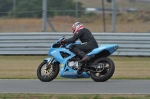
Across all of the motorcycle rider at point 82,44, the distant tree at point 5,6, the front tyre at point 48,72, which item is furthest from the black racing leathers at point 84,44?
the distant tree at point 5,6

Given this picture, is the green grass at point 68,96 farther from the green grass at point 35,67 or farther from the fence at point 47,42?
the fence at point 47,42

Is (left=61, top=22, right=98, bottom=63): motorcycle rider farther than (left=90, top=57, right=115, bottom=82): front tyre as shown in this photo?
Yes

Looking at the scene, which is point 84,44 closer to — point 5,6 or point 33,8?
point 33,8

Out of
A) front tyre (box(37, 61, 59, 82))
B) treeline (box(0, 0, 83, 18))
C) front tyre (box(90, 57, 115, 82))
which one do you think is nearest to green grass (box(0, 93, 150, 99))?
front tyre (box(90, 57, 115, 82))

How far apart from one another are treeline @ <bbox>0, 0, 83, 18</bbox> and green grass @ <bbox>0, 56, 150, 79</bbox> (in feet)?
7.79

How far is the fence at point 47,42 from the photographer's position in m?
19.6

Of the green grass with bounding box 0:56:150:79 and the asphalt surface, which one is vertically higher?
the asphalt surface

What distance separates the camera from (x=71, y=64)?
474 inches

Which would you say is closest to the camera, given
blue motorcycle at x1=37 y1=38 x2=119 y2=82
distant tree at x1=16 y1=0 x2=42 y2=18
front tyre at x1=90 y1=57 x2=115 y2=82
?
front tyre at x1=90 y1=57 x2=115 y2=82

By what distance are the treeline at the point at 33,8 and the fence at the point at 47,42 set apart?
148 cm

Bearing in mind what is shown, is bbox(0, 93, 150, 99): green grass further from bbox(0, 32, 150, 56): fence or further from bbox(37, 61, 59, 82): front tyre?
bbox(0, 32, 150, 56): fence

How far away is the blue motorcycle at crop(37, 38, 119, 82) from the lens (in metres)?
11.6

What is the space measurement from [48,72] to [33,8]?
Result: 399 inches

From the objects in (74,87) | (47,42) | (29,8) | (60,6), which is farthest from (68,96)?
(29,8)
